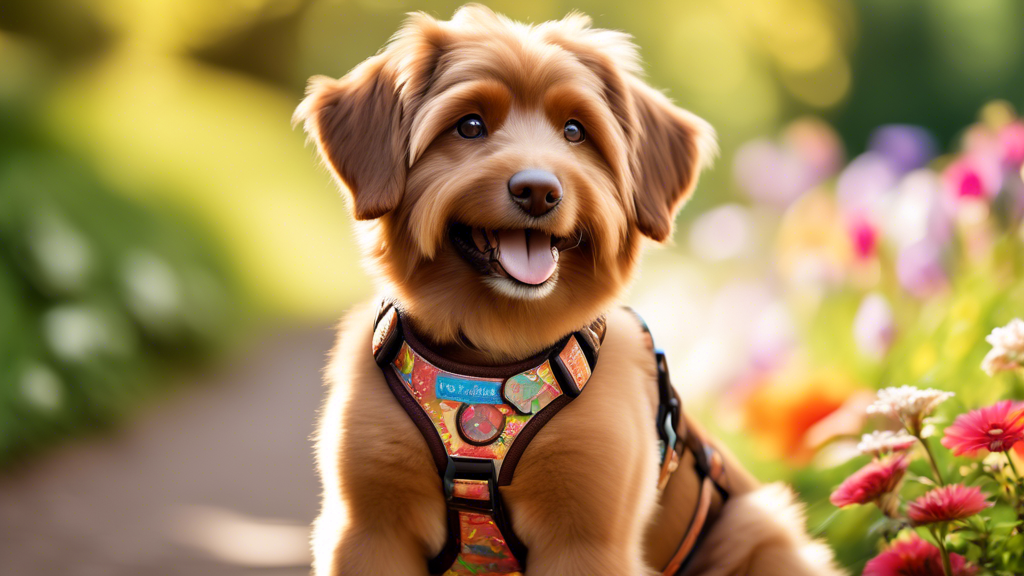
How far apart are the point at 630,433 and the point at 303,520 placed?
10.9 feet

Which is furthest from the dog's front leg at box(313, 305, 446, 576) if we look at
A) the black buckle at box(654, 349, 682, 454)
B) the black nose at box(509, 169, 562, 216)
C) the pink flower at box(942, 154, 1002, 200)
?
the pink flower at box(942, 154, 1002, 200)

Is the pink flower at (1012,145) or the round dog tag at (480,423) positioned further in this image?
the pink flower at (1012,145)

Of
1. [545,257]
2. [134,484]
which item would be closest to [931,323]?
[545,257]

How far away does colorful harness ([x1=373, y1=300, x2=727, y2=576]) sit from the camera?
2342 mm

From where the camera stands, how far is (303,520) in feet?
16.7

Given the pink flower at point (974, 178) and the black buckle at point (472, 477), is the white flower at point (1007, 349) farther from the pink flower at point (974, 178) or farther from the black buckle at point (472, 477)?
the black buckle at point (472, 477)

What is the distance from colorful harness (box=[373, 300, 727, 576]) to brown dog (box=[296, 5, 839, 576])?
4 centimetres

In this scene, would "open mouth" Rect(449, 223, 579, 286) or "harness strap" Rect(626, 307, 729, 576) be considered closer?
"open mouth" Rect(449, 223, 579, 286)

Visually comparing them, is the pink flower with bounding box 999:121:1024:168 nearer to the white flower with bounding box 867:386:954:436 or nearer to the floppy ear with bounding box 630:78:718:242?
the white flower with bounding box 867:386:954:436

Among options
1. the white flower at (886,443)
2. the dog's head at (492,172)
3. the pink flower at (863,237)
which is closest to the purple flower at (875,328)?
the pink flower at (863,237)

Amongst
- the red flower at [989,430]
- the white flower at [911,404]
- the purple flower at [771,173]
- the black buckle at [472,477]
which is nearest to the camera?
the black buckle at [472,477]

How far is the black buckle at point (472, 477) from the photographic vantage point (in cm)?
231

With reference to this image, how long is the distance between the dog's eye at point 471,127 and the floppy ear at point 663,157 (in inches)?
23.1

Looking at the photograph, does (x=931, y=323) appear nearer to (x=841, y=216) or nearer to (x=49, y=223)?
(x=841, y=216)
